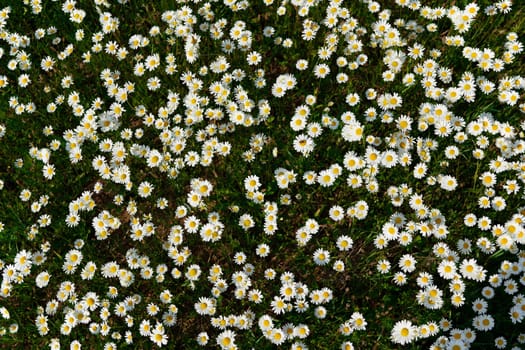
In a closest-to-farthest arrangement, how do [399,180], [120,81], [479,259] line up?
[479,259] < [399,180] < [120,81]

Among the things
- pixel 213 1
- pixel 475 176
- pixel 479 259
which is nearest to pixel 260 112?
pixel 213 1

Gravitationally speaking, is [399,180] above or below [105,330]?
above

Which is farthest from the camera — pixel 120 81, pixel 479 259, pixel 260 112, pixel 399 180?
pixel 120 81

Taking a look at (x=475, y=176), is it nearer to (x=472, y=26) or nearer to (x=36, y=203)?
(x=472, y=26)

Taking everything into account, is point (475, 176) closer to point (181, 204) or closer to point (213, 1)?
point (181, 204)

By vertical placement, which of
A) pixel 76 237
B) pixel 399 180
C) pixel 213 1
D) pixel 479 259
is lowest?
pixel 76 237

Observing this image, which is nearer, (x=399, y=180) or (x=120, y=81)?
(x=399, y=180)
